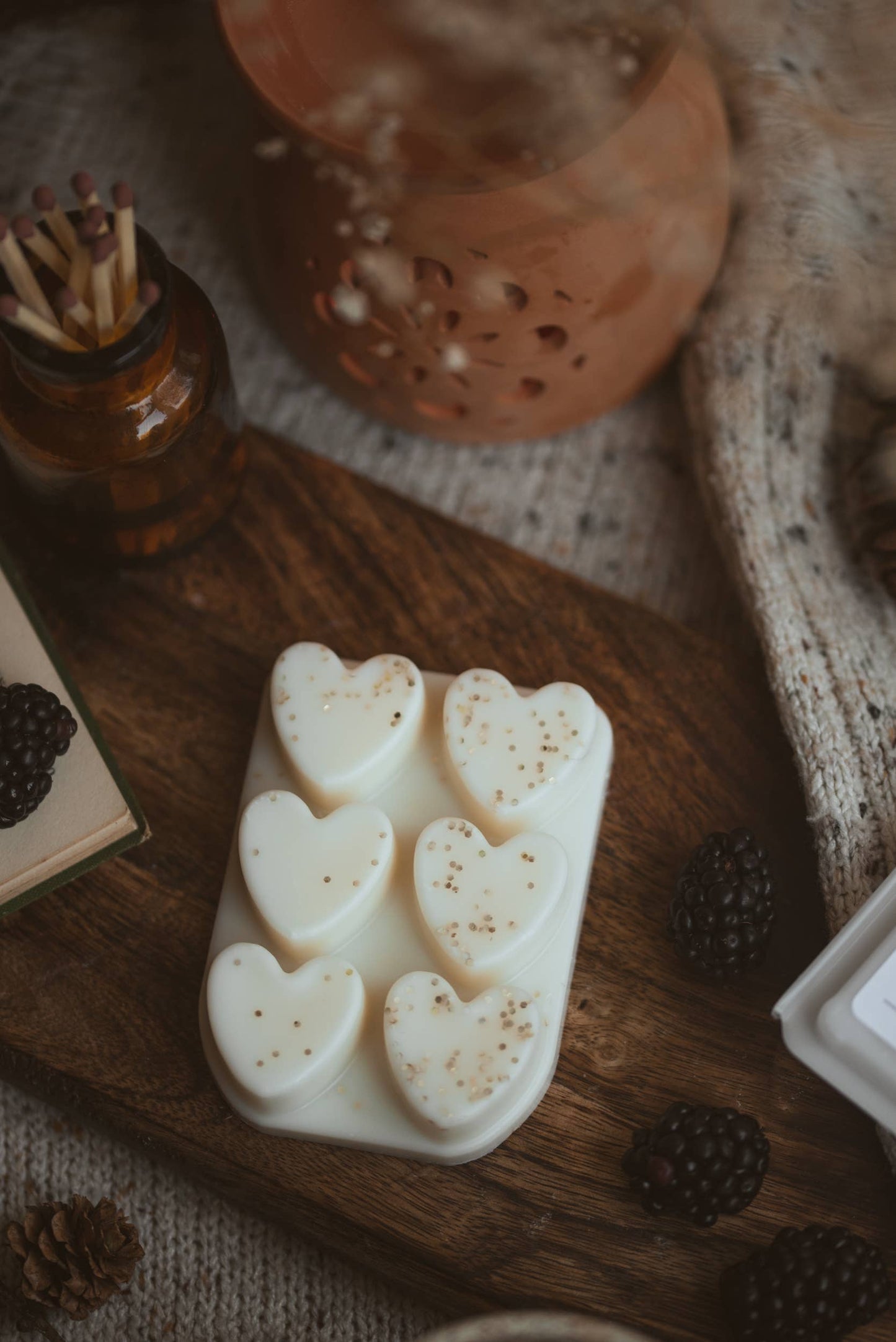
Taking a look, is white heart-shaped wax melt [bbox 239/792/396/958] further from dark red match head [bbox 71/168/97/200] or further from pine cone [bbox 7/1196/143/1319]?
dark red match head [bbox 71/168/97/200]

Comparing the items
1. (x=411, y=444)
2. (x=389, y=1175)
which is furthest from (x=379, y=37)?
(x=389, y=1175)

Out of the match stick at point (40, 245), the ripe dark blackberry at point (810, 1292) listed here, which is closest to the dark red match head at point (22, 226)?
the match stick at point (40, 245)

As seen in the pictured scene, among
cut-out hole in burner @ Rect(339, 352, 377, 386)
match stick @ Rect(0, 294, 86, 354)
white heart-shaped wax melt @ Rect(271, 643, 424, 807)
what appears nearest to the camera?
match stick @ Rect(0, 294, 86, 354)

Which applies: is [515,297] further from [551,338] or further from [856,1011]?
[856,1011]

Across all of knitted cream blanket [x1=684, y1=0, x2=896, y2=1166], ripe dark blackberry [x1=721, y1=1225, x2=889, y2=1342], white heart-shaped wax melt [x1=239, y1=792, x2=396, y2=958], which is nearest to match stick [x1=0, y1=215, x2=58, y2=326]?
white heart-shaped wax melt [x1=239, y1=792, x2=396, y2=958]

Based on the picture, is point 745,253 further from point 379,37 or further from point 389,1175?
point 389,1175

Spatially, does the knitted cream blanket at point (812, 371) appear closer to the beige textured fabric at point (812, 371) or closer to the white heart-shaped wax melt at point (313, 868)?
the beige textured fabric at point (812, 371)
